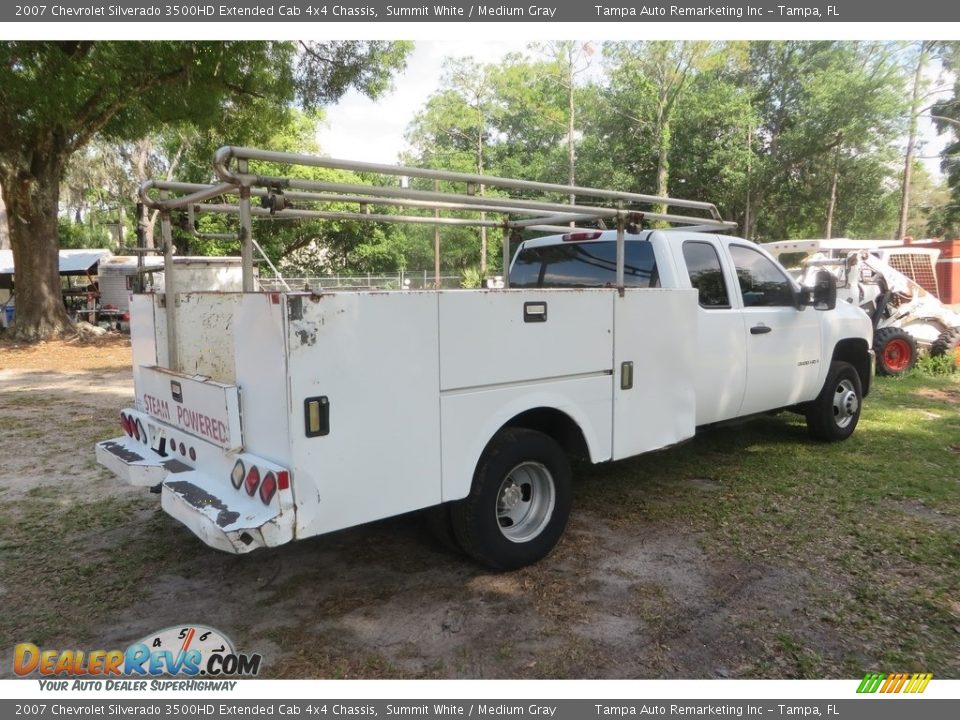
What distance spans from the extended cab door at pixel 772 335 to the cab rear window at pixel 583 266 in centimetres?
99

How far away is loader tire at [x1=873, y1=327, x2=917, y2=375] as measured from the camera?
1066cm

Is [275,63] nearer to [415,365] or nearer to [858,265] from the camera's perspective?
[858,265]

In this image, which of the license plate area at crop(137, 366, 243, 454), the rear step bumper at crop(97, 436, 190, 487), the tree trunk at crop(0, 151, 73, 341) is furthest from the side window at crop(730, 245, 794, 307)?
the tree trunk at crop(0, 151, 73, 341)

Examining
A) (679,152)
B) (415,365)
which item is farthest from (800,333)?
(679,152)

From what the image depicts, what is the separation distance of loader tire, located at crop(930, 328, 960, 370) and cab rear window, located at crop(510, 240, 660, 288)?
9363 millimetres

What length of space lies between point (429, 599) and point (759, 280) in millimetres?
3875

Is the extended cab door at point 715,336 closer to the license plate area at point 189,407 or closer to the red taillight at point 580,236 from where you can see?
the red taillight at point 580,236

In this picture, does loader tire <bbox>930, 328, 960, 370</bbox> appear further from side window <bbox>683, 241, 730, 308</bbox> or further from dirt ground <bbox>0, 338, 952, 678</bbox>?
dirt ground <bbox>0, 338, 952, 678</bbox>

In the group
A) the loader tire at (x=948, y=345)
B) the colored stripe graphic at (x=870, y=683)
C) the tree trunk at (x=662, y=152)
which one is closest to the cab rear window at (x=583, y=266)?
the colored stripe graphic at (x=870, y=683)

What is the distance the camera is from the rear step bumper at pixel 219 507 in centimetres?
278

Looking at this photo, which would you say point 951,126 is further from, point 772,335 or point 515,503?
point 515,503

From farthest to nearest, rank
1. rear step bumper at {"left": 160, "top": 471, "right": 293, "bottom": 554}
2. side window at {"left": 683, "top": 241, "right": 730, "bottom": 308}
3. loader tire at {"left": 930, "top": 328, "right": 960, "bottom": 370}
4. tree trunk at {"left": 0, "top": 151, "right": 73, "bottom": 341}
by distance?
tree trunk at {"left": 0, "top": 151, "right": 73, "bottom": 341} → loader tire at {"left": 930, "top": 328, "right": 960, "bottom": 370} → side window at {"left": 683, "top": 241, "right": 730, "bottom": 308} → rear step bumper at {"left": 160, "top": 471, "right": 293, "bottom": 554}

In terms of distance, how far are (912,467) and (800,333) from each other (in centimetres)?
153

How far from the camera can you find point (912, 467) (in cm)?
581
